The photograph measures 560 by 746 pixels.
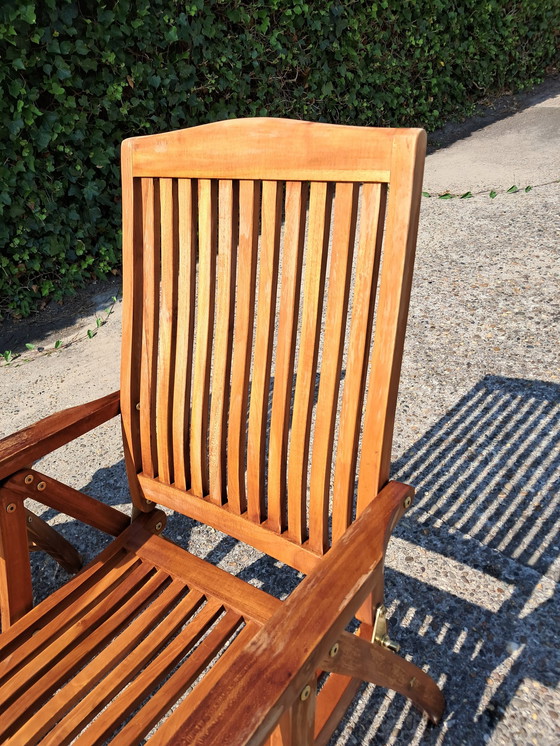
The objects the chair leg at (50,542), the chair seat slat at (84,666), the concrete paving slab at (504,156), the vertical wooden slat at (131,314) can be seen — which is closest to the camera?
the chair seat slat at (84,666)

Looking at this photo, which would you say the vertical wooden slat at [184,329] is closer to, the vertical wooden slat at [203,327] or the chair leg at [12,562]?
the vertical wooden slat at [203,327]

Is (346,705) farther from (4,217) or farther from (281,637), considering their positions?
(4,217)

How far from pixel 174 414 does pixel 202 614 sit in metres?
0.50

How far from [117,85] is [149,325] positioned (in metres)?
3.19

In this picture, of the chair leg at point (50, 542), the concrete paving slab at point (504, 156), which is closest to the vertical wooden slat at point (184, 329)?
the chair leg at point (50, 542)

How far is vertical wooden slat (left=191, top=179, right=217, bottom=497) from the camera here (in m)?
1.52

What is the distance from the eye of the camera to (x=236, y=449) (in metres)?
1.56

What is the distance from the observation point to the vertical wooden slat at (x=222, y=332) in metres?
1.48

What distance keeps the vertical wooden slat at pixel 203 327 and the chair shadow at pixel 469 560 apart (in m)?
0.71

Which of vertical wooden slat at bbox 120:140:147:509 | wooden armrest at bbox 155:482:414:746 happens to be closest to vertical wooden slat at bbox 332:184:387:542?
wooden armrest at bbox 155:482:414:746

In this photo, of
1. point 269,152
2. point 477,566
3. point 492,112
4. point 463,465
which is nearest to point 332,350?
point 269,152

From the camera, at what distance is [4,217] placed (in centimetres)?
410

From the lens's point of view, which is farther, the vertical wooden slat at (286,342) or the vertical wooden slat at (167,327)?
the vertical wooden slat at (167,327)

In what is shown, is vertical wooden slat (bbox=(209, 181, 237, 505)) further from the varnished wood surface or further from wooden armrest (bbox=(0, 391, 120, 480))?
wooden armrest (bbox=(0, 391, 120, 480))
